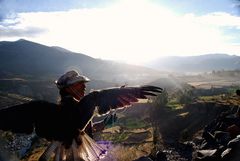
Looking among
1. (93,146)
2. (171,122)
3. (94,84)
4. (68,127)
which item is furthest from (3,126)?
(94,84)

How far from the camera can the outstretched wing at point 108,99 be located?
374 centimetres

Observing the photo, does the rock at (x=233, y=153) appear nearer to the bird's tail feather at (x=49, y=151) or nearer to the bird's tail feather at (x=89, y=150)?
the bird's tail feather at (x=89, y=150)

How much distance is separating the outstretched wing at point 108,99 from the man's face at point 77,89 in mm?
319

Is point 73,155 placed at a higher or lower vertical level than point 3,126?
lower

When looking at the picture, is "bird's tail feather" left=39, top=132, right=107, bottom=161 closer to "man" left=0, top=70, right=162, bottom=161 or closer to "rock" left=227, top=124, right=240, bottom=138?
"man" left=0, top=70, right=162, bottom=161

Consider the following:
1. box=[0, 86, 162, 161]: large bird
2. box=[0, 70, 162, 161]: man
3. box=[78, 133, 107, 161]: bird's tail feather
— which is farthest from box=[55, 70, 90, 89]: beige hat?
box=[78, 133, 107, 161]: bird's tail feather

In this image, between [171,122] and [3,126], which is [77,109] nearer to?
[3,126]

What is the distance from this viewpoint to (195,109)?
50.8 meters

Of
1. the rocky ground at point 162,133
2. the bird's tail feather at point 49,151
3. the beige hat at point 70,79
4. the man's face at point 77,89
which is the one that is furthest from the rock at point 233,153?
the rocky ground at point 162,133

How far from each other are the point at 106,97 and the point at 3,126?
3.34ft

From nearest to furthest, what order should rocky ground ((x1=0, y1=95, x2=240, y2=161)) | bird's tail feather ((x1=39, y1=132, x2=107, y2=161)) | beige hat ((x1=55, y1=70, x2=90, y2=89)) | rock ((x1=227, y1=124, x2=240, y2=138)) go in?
bird's tail feather ((x1=39, y1=132, x2=107, y2=161)), beige hat ((x1=55, y1=70, x2=90, y2=89)), rock ((x1=227, y1=124, x2=240, y2=138)), rocky ground ((x1=0, y1=95, x2=240, y2=161))

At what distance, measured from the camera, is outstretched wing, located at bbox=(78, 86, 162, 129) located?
3737mm

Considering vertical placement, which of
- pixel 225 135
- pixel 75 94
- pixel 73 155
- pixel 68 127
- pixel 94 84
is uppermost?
pixel 75 94

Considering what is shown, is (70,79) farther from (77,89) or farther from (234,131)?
(234,131)
